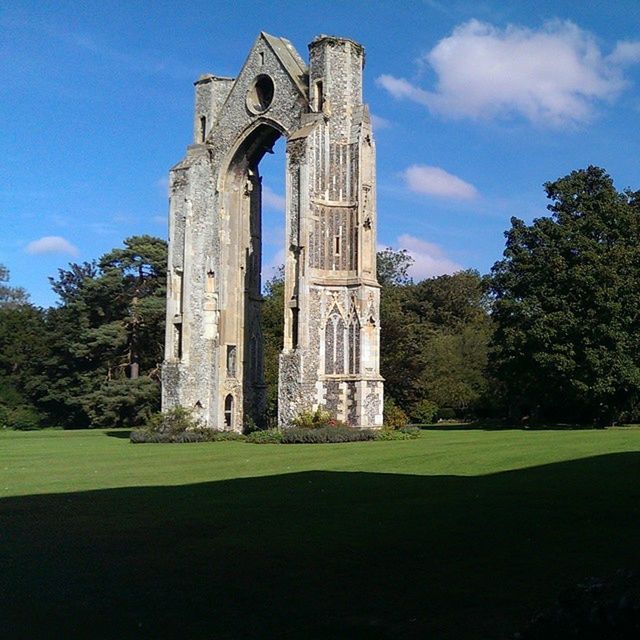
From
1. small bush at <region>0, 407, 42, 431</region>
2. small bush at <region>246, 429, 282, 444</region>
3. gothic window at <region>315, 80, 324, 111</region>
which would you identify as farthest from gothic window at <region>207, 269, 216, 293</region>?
small bush at <region>0, 407, 42, 431</region>

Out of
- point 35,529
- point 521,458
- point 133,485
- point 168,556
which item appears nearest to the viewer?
point 168,556

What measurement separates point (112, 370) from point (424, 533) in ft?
168

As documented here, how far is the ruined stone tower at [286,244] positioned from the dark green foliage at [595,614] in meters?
31.0

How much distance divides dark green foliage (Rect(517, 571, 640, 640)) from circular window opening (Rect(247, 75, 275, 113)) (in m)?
39.3

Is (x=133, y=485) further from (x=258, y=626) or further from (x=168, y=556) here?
(x=258, y=626)

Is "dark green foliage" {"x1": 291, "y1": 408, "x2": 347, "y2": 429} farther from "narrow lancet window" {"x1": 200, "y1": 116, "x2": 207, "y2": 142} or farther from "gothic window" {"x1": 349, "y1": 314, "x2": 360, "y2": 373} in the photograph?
"narrow lancet window" {"x1": 200, "y1": 116, "x2": 207, "y2": 142}

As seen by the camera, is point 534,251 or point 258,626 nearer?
point 258,626

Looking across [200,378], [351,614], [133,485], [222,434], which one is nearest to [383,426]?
[222,434]

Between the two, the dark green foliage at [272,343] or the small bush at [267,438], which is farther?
the dark green foliage at [272,343]

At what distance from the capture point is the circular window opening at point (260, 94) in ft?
140

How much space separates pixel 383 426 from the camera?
36719 millimetres

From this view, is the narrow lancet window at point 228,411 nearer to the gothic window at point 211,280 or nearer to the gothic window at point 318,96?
the gothic window at point 211,280

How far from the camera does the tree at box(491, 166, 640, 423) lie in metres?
38.0

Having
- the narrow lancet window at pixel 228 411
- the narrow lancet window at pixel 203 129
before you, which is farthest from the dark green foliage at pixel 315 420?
the narrow lancet window at pixel 203 129
